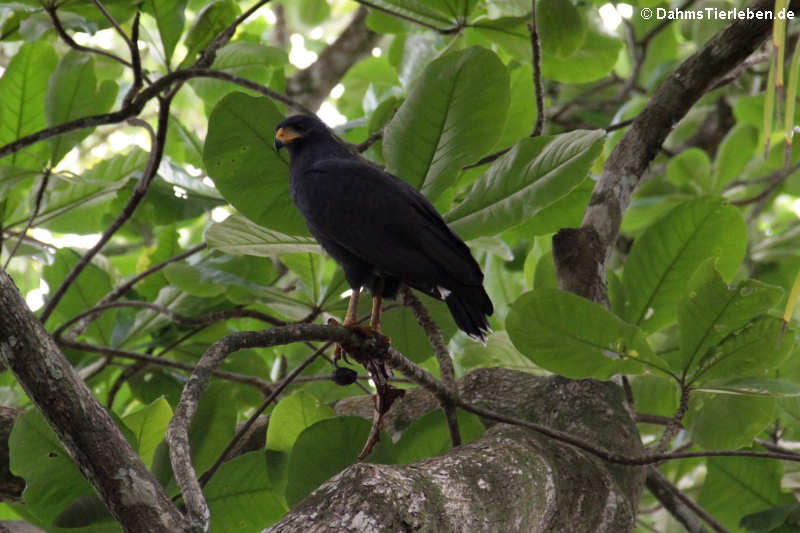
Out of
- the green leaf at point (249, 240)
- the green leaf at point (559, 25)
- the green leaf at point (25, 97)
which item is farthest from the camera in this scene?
the green leaf at point (25, 97)

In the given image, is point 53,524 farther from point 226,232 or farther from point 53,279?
point 53,279


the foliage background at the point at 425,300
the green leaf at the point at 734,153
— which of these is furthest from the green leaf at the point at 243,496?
the green leaf at the point at 734,153

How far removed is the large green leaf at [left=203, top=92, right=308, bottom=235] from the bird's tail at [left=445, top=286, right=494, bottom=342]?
22.5 inches

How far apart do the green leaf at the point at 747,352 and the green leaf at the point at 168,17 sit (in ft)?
6.69

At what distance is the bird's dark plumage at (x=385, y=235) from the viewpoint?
7.42 feet

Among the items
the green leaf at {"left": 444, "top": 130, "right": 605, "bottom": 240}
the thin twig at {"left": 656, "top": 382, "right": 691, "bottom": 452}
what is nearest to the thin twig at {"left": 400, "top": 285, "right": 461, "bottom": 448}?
the green leaf at {"left": 444, "top": 130, "right": 605, "bottom": 240}

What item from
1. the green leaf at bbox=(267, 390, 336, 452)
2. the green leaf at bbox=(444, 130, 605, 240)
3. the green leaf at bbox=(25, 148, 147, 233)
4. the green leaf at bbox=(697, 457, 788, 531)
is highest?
the green leaf at bbox=(25, 148, 147, 233)

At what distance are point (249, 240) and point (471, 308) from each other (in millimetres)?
640

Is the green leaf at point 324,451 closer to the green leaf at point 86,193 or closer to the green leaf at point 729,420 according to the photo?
the green leaf at point 729,420

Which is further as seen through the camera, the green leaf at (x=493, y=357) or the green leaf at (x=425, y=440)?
the green leaf at (x=493, y=357)

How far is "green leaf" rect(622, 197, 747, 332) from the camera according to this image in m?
2.59

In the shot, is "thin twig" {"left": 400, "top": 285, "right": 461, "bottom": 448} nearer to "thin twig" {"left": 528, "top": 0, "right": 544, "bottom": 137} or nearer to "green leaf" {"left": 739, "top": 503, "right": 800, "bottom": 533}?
"thin twig" {"left": 528, "top": 0, "right": 544, "bottom": 137}

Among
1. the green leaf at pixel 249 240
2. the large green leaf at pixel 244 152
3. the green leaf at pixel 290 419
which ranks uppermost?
the large green leaf at pixel 244 152

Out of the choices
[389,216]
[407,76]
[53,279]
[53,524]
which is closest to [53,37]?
[53,279]
